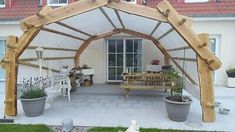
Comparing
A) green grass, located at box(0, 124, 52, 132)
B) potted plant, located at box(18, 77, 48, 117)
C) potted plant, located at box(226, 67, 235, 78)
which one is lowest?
green grass, located at box(0, 124, 52, 132)

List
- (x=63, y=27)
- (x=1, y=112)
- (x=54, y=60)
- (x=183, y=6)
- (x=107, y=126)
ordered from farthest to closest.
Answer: (x=183, y=6)
(x=54, y=60)
(x=63, y=27)
(x=1, y=112)
(x=107, y=126)

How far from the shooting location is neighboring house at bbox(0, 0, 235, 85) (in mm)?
10772

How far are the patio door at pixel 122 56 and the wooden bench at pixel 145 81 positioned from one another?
3.16m

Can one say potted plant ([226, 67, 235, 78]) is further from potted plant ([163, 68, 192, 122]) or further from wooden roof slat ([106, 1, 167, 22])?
wooden roof slat ([106, 1, 167, 22])

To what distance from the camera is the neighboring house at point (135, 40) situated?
35.3 feet

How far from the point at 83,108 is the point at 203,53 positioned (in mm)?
3801

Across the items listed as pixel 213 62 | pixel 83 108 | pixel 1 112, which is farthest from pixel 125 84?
pixel 1 112

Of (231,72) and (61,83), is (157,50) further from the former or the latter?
(61,83)

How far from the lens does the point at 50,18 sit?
19.3 feet

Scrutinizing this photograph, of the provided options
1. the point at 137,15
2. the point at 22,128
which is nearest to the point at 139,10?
the point at 137,15

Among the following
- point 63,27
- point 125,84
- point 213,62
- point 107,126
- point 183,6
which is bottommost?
point 107,126

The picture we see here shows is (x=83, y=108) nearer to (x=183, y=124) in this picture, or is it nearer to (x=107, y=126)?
(x=107, y=126)

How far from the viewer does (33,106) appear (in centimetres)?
630

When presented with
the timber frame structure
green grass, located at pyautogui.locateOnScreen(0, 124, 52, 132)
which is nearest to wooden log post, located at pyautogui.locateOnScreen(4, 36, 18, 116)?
the timber frame structure
